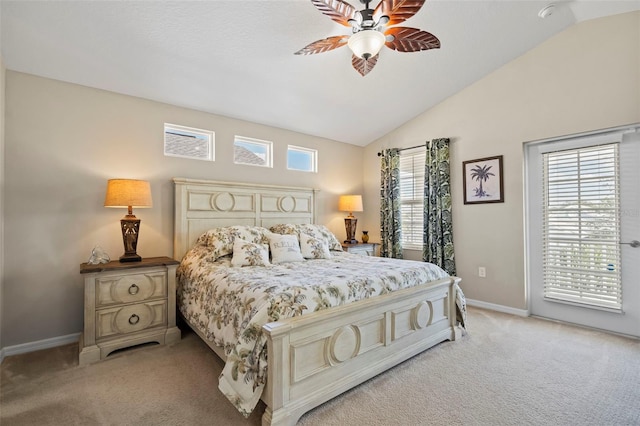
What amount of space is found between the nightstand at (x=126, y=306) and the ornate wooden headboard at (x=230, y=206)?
1.83ft

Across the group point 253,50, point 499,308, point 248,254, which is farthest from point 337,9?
point 499,308

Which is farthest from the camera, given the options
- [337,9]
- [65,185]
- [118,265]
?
[65,185]

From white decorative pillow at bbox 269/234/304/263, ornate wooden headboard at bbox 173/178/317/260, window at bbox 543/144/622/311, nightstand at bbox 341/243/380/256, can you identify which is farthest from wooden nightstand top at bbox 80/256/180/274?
window at bbox 543/144/622/311

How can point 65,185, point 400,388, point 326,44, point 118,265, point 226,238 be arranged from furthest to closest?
point 226,238 → point 65,185 → point 118,265 → point 326,44 → point 400,388

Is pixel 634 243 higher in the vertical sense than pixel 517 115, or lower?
lower

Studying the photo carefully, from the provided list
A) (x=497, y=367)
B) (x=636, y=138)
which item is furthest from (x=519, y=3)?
(x=497, y=367)

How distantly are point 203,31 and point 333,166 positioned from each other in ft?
9.20

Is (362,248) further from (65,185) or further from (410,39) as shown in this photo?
(65,185)

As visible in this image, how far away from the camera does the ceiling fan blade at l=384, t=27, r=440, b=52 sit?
2098 millimetres

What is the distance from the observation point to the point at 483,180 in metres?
3.86

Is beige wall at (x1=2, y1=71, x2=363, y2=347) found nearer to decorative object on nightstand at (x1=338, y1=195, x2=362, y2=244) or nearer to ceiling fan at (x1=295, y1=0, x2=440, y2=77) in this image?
ceiling fan at (x1=295, y1=0, x2=440, y2=77)

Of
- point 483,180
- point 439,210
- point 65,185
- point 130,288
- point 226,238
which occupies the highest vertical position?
point 483,180

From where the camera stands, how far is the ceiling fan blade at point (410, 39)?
2.10 metres

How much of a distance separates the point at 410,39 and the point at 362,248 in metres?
2.96
